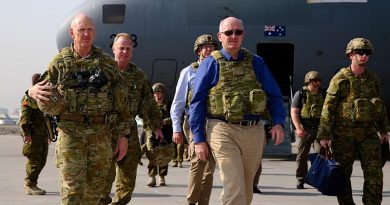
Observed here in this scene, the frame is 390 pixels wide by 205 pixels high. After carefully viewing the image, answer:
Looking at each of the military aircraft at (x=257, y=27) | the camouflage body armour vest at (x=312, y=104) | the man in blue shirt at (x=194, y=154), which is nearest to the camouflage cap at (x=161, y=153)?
the man in blue shirt at (x=194, y=154)

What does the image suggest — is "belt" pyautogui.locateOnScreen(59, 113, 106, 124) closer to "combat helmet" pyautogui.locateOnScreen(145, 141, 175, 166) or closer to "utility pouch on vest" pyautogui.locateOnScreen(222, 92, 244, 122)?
"utility pouch on vest" pyautogui.locateOnScreen(222, 92, 244, 122)

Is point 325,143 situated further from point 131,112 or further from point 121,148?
point 121,148

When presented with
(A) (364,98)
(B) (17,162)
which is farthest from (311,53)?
(A) (364,98)

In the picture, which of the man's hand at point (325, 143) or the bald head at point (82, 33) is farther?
the man's hand at point (325, 143)

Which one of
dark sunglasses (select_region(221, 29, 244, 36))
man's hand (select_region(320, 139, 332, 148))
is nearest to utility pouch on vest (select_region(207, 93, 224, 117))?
dark sunglasses (select_region(221, 29, 244, 36))

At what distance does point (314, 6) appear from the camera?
15.5 metres

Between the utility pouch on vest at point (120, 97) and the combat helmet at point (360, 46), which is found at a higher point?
the combat helmet at point (360, 46)

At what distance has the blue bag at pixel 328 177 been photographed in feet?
25.5

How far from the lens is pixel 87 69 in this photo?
6078 mm

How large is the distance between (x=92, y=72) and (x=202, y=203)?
2358 mm

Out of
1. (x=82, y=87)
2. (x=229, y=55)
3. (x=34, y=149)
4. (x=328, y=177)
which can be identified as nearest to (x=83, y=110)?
(x=82, y=87)

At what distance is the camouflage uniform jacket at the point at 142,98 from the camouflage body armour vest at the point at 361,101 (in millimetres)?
2007

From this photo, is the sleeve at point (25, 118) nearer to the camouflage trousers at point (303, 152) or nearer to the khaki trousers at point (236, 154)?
the khaki trousers at point (236, 154)

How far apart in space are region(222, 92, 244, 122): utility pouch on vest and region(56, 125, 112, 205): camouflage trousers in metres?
1.04
